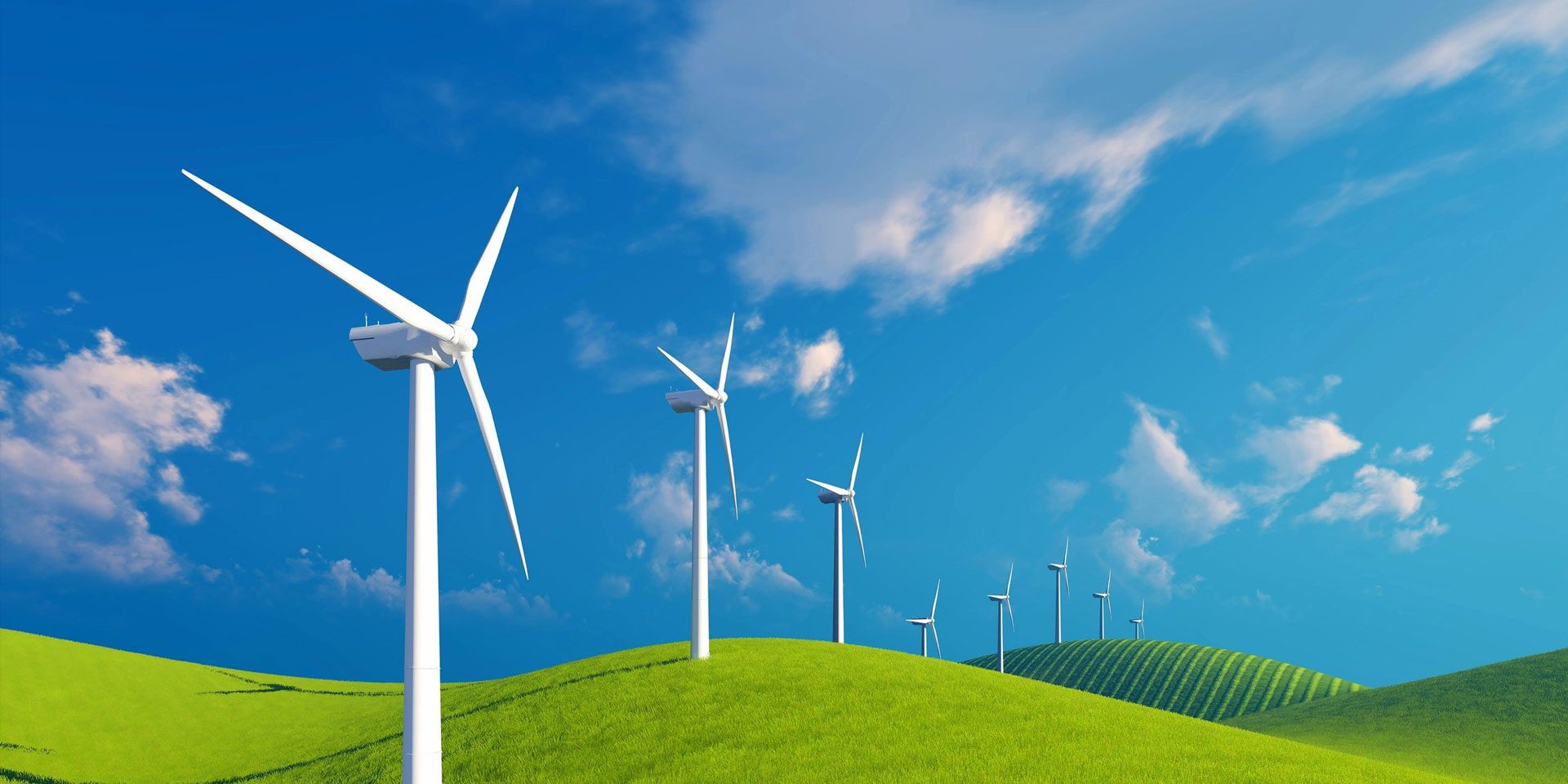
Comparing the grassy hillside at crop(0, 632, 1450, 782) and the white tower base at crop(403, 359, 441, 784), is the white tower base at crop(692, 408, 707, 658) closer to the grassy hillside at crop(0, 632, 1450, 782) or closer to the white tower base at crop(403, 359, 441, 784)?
the grassy hillside at crop(0, 632, 1450, 782)

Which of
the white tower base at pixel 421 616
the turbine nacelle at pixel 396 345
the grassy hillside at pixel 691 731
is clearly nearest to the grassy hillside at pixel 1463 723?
the grassy hillside at pixel 691 731

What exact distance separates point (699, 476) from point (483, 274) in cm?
1994

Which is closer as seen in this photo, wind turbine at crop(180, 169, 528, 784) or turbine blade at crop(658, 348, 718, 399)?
wind turbine at crop(180, 169, 528, 784)

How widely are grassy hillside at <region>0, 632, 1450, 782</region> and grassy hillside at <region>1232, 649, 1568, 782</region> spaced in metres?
18.9

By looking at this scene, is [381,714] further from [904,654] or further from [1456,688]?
[1456,688]

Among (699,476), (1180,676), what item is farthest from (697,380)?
(1180,676)

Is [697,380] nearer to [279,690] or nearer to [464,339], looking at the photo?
[464,339]

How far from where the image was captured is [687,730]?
1473 inches

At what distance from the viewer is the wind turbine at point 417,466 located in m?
26.0

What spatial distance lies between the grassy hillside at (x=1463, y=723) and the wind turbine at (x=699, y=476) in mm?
36482

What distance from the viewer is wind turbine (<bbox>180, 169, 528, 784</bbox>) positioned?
26047mm

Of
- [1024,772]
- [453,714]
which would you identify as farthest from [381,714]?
[1024,772]

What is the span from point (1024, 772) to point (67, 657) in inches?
2793

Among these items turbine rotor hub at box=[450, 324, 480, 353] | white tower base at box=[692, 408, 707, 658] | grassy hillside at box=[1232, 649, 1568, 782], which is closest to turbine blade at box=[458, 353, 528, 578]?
turbine rotor hub at box=[450, 324, 480, 353]
